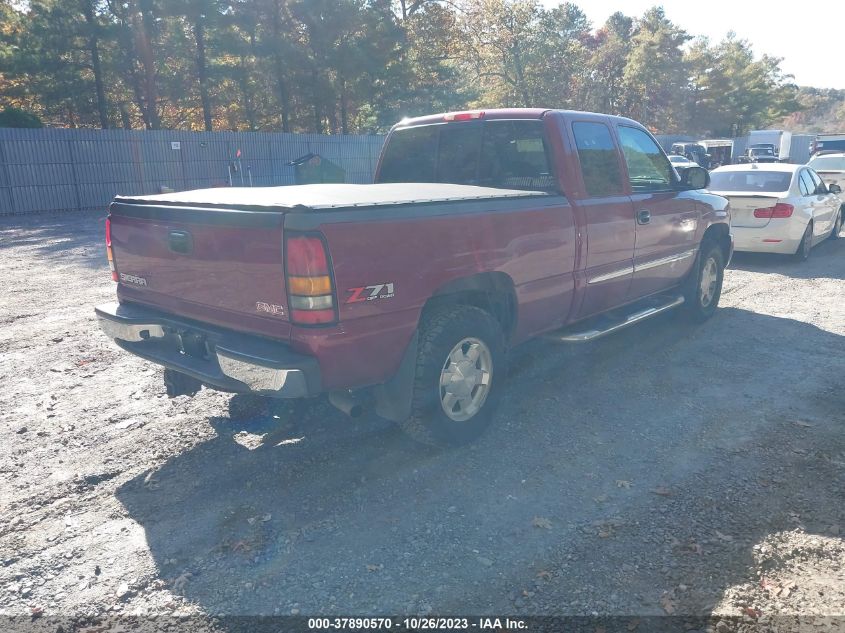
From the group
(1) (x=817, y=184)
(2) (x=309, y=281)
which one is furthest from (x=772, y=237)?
(2) (x=309, y=281)

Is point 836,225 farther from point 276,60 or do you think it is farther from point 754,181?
point 276,60

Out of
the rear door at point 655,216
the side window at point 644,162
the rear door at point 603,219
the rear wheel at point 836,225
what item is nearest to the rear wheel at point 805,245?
the rear wheel at point 836,225

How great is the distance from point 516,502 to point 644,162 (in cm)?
369

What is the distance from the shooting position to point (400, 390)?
3.80 metres

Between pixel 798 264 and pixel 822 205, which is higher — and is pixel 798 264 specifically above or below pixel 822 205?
below

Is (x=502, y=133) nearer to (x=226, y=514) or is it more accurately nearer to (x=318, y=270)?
(x=318, y=270)

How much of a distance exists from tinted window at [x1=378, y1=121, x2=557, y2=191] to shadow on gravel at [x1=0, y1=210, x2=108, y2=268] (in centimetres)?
739

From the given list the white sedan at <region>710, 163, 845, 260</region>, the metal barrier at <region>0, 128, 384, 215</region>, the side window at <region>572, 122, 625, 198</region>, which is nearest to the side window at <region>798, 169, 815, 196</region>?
the white sedan at <region>710, 163, 845, 260</region>

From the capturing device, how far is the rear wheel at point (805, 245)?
10570mm

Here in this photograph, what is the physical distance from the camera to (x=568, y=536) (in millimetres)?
3301

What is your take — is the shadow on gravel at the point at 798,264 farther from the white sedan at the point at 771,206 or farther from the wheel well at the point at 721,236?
the wheel well at the point at 721,236

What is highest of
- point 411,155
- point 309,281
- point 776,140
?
point 776,140

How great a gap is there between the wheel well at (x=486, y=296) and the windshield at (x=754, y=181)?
762cm

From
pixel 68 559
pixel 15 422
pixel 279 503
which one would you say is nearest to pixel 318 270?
pixel 279 503
